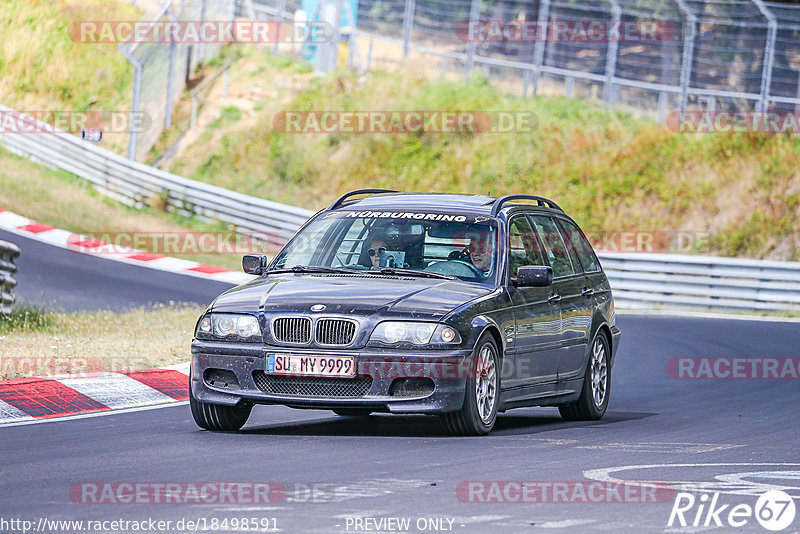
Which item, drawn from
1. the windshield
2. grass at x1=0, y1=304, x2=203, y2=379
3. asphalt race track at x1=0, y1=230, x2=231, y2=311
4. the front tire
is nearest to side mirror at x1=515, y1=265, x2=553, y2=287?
the windshield

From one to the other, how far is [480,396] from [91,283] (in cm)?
1292

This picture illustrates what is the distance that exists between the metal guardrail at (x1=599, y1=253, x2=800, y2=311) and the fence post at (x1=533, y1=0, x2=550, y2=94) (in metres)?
7.75

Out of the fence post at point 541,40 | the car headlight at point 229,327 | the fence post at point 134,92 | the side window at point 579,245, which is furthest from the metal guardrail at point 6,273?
the fence post at point 541,40

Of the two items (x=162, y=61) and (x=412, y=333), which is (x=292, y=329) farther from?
(x=162, y=61)

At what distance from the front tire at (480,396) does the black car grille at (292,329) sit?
39.9 inches

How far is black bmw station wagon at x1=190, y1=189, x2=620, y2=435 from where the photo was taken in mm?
8734

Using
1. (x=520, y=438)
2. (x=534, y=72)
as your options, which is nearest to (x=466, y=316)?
(x=520, y=438)

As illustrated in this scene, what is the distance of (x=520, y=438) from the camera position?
30.4 ft

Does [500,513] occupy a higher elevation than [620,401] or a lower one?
higher

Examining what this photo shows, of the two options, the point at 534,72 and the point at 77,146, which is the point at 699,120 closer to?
the point at 534,72

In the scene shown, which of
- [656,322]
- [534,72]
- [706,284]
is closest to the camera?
[656,322]

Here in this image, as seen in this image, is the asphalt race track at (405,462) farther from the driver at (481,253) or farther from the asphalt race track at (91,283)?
the asphalt race track at (91,283)

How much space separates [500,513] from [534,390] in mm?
3801

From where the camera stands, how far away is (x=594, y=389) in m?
11.1
